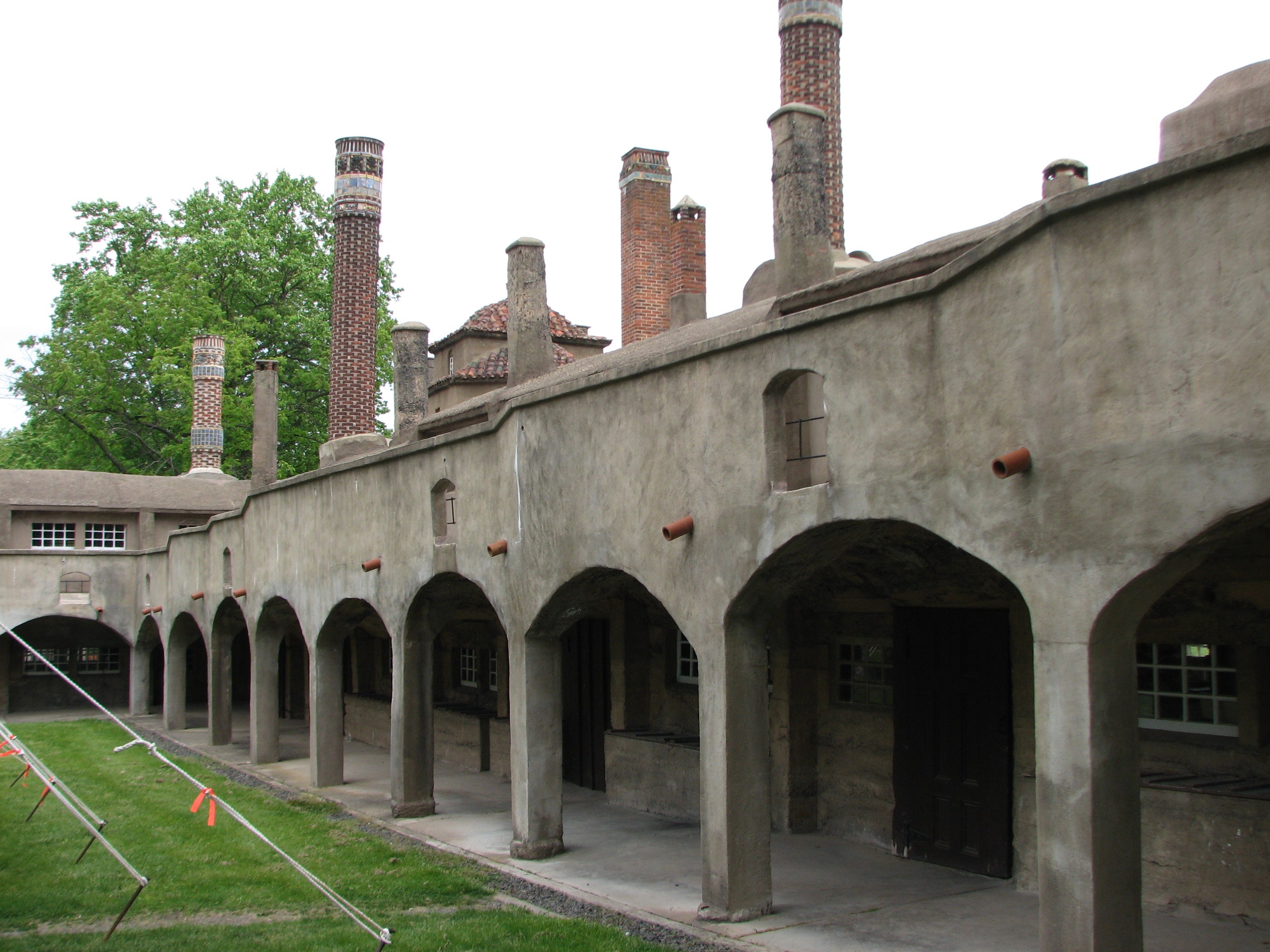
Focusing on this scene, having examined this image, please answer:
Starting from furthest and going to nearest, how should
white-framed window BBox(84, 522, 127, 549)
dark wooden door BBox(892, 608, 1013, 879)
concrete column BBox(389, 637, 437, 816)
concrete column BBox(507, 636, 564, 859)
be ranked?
white-framed window BBox(84, 522, 127, 549)
concrete column BBox(389, 637, 437, 816)
concrete column BBox(507, 636, 564, 859)
dark wooden door BBox(892, 608, 1013, 879)

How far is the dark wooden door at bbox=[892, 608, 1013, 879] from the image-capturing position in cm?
1040

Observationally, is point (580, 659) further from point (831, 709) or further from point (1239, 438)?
point (1239, 438)

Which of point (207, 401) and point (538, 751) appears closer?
point (538, 751)

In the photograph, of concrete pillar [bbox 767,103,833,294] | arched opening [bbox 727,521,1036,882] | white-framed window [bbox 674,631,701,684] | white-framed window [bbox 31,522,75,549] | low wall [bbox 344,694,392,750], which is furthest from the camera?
white-framed window [bbox 31,522,75,549]

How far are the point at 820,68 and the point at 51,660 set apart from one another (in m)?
26.1

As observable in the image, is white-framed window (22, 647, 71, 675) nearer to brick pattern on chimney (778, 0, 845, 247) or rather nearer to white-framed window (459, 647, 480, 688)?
white-framed window (459, 647, 480, 688)

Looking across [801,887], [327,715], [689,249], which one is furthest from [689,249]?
[801,887]

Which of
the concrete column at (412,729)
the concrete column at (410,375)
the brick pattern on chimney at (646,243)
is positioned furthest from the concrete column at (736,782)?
the brick pattern on chimney at (646,243)

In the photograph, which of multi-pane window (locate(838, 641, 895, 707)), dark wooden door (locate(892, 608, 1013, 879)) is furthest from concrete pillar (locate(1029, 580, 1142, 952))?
multi-pane window (locate(838, 641, 895, 707))

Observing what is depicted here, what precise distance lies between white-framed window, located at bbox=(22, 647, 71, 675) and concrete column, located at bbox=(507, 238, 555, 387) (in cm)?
2138

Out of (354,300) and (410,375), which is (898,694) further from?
(354,300)

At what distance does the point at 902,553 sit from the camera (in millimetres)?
10422

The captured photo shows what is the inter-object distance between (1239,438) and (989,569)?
183 inches

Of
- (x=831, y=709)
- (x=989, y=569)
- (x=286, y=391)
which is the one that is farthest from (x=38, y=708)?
(x=989, y=569)
